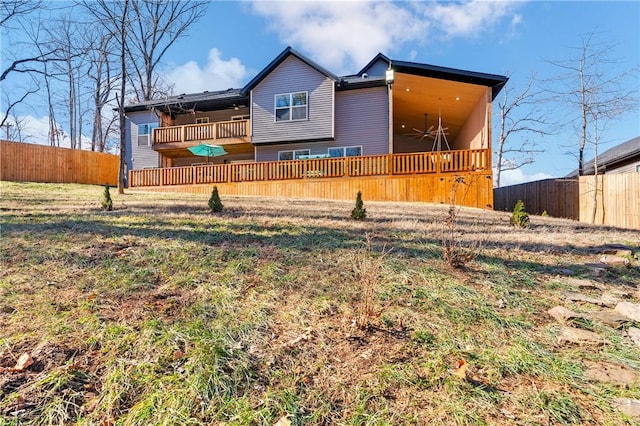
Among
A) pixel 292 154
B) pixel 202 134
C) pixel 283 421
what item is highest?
pixel 202 134

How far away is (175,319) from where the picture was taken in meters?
2.58

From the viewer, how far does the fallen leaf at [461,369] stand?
6.61 feet

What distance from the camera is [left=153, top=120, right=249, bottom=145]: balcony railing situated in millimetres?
16172

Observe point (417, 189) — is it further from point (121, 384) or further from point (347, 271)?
point (121, 384)

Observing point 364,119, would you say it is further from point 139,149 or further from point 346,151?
point 139,149

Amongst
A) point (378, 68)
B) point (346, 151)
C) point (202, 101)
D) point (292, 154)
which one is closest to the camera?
point (346, 151)

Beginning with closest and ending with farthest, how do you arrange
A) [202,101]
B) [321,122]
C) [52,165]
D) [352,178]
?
[352,178]
[321,122]
[202,101]
[52,165]

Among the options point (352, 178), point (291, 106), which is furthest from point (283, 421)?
point (291, 106)

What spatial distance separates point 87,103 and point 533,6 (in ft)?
97.1

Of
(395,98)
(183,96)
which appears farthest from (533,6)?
(183,96)

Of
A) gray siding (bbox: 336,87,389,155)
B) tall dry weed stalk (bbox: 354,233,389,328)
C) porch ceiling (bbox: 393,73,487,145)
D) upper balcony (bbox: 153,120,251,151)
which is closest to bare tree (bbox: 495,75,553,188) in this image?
porch ceiling (bbox: 393,73,487,145)

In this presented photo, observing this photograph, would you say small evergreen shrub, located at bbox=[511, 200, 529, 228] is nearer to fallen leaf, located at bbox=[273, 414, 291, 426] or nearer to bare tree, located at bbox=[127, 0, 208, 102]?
fallen leaf, located at bbox=[273, 414, 291, 426]

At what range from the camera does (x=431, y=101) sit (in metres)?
14.6

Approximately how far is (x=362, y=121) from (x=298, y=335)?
13.8 m
